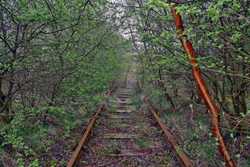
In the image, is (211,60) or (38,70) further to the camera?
(38,70)

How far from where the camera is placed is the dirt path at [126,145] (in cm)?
659

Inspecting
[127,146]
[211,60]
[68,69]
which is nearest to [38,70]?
[68,69]

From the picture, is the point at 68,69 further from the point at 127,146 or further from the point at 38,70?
the point at 127,146

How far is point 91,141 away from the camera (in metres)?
8.19

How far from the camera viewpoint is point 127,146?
7855 mm

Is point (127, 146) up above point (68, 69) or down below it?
below

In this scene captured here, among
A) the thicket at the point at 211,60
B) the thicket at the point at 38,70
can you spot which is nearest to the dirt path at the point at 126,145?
the thicket at the point at 211,60

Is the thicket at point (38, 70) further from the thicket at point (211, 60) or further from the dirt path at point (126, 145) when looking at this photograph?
the thicket at point (211, 60)

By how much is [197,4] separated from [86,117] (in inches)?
305

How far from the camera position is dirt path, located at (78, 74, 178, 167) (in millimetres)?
6590

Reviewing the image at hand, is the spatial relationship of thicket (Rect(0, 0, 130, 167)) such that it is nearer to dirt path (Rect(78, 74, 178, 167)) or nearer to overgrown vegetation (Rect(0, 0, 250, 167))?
overgrown vegetation (Rect(0, 0, 250, 167))

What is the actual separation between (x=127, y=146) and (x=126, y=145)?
0.10 metres

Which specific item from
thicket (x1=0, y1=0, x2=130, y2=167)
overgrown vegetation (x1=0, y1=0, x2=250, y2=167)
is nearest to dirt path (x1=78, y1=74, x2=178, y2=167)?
overgrown vegetation (x1=0, y1=0, x2=250, y2=167)

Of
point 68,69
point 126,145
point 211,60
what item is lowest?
point 126,145
